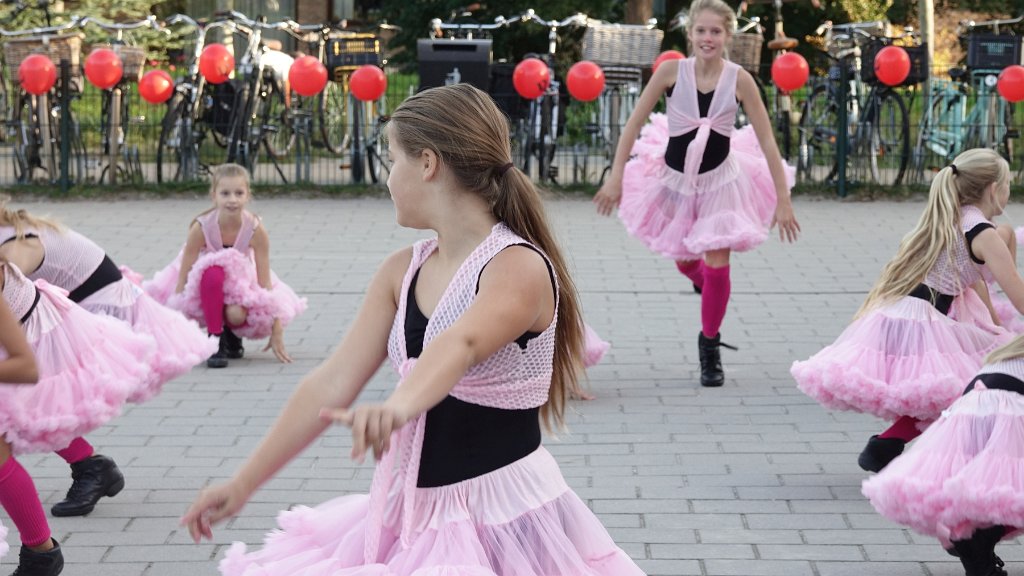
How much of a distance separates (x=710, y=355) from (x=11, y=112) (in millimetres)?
10990

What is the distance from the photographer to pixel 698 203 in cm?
771

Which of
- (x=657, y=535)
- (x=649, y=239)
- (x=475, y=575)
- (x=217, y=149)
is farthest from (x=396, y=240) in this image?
(x=475, y=575)

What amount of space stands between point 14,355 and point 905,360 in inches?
126

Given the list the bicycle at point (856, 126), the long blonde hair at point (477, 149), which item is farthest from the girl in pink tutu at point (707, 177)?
the bicycle at point (856, 126)

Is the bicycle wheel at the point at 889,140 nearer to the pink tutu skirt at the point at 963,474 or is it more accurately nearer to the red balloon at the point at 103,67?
the red balloon at the point at 103,67

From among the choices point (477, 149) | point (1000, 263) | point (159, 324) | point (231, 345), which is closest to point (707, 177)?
point (1000, 263)

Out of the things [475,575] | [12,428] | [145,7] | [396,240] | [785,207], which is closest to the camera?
[475,575]

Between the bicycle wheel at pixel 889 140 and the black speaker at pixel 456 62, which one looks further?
the black speaker at pixel 456 62

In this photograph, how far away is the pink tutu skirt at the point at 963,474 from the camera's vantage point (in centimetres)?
427

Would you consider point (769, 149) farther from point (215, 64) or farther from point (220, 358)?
point (215, 64)

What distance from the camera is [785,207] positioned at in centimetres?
744

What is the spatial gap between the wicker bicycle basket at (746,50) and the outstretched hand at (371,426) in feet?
42.4

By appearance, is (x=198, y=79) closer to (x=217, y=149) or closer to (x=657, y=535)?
(x=217, y=149)

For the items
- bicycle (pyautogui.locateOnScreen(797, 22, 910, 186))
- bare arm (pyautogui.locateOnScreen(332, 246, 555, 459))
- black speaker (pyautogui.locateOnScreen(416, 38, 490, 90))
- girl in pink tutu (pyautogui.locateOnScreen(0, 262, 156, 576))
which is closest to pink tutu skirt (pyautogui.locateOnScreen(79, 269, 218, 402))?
girl in pink tutu (pyautogui.locateOnScreen(0, 262, 156, 576))
